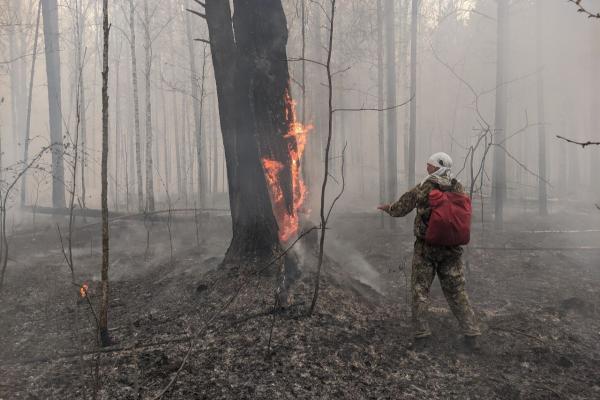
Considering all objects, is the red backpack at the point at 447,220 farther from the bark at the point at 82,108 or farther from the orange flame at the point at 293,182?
the bark at the point at 82,108

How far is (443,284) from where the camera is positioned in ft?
15.3

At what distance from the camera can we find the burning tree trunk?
238 inches

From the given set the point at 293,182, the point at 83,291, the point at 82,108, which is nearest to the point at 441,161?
the point at 293,182

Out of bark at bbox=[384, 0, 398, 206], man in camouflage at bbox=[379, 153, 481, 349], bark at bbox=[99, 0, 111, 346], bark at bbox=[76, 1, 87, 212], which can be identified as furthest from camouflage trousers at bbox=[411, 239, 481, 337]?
bark at bbox=[384, 0, 398, 206]

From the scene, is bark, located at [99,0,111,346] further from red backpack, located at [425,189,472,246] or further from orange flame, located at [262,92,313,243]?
red backpack, located at [425,189,472,246]

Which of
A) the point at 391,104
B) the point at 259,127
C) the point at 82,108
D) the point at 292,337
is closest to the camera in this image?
the point at 292,337

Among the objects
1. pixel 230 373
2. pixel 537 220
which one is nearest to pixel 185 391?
pixel 230 373

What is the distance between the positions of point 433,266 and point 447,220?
1.96 ft

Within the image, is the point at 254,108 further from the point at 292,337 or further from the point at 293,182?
the point at 292,337

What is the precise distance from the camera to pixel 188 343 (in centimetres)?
444

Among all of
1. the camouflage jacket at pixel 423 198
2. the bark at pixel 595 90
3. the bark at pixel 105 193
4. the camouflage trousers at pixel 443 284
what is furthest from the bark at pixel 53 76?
the bark at pixel 595 90

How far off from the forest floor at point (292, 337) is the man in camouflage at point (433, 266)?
280mm

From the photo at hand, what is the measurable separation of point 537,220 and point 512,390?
1097 centimetres

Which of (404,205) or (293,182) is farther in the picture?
(293,182)
